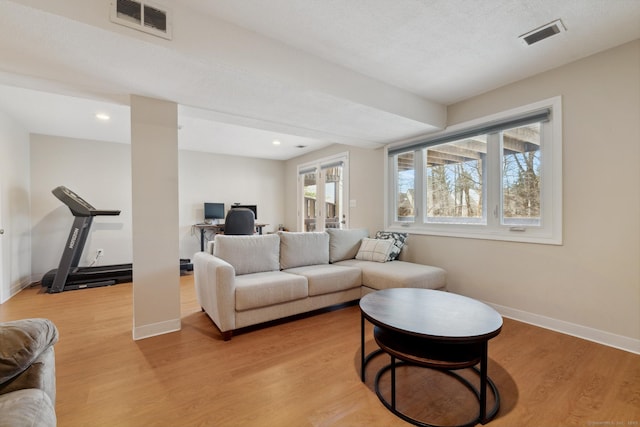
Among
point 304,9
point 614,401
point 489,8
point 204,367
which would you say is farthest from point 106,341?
point 489,8

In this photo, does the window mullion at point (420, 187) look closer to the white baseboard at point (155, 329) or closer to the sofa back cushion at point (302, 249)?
the sofa back cushion at point (302, 249)

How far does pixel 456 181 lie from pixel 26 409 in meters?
3.76

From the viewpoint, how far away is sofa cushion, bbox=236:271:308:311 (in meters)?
2.40

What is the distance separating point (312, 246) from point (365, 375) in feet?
5.98

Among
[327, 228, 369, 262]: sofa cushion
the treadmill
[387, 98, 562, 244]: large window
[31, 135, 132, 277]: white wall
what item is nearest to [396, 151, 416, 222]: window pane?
[387, 98, 562, 244]: large window

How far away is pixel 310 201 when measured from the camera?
620cm

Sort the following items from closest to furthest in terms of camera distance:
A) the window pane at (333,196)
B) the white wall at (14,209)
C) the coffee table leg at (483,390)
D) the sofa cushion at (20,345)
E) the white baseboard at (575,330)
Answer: the sofa cushion at (20,345)
the coffee table leg at (483,390)
the white baseboard at (575,330)
the white wall at (14,209)
the window pane at (333,196)

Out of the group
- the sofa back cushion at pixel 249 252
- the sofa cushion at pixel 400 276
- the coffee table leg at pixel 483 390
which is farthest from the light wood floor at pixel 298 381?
the sofa back cushion at pixel 249 252

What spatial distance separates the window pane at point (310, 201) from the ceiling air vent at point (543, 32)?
429cm

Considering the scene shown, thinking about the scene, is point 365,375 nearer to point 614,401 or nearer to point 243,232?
point 614,401

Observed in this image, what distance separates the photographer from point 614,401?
1.56 meters

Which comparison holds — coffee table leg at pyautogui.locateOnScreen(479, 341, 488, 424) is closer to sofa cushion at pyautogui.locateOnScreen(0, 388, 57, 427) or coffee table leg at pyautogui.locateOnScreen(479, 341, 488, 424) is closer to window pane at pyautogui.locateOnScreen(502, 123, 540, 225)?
sofa cushion at pyautogui.locateOnScreen(0, 388, 57, 427)

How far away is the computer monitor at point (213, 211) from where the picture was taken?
5.75 metres

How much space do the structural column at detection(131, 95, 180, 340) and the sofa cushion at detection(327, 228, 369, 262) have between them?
1874mm
